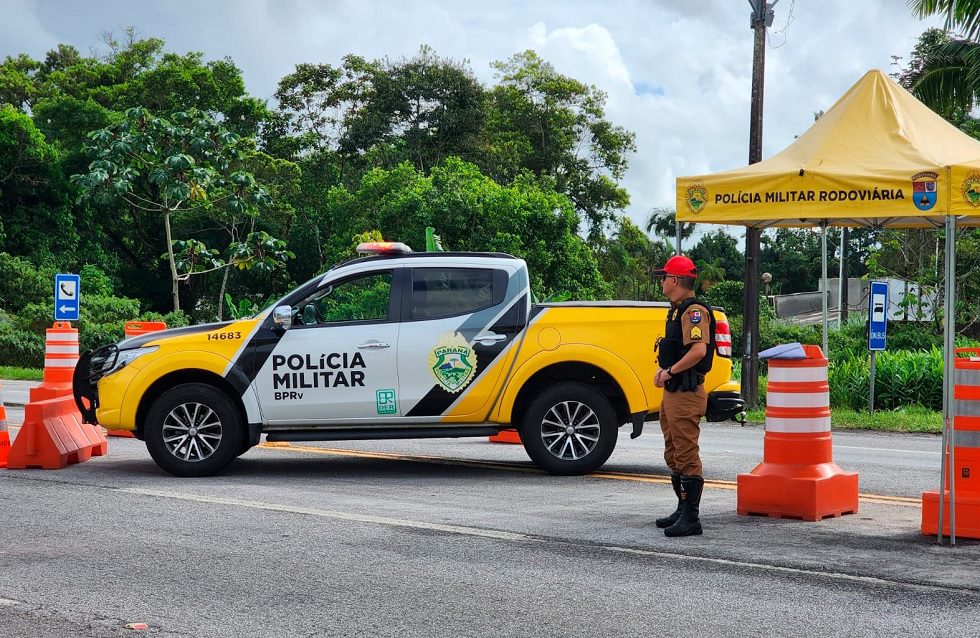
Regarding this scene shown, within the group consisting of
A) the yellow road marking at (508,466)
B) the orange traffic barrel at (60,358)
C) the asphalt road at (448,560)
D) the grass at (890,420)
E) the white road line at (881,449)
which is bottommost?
the asphalt road at (448,560)

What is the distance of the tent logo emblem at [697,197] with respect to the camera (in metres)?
9.22

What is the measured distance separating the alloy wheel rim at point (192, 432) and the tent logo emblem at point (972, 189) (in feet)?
20.9

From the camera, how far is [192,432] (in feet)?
33.2

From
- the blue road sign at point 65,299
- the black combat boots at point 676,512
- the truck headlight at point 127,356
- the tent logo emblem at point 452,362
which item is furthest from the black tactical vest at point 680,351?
the blue road sign at point 65,299

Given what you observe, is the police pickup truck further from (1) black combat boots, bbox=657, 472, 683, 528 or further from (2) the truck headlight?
(1) black combat boots, bbox=657, 472, 683, 528

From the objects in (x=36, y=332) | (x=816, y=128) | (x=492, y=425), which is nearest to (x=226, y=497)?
(x=492, y=425)

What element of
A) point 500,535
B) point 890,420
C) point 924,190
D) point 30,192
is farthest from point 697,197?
point 30,192

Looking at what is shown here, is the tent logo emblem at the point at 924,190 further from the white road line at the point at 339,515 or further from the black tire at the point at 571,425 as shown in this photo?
the white road line at the point at 339,515

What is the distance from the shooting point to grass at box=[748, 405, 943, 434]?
16.1 metres

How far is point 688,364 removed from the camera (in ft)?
24.5

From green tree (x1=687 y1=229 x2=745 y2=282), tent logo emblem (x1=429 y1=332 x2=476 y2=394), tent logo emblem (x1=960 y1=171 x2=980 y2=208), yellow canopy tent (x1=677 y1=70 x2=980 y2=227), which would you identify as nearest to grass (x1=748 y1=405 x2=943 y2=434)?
yellow canopy tent (x1=677 y1=70 x2=980 y2=227)

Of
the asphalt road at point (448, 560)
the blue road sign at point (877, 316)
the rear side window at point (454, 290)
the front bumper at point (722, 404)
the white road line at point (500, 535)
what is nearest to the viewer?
the asphalt road at point (448, 560)

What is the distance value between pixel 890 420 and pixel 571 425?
8.50 meters

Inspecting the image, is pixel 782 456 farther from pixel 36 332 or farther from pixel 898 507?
pixel 36 332
